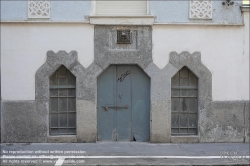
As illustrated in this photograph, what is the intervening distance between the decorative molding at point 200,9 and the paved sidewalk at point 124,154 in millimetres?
3519

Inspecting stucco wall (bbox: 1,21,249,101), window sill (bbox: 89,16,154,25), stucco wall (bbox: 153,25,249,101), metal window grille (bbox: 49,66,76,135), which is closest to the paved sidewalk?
metal window grille (bbox: 49,66,76,135)

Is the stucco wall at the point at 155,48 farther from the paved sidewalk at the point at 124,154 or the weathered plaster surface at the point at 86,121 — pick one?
the paved sidewalk at the point at 124,154

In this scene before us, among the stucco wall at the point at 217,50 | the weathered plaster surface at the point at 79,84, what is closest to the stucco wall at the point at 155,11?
the stucco wall at the point at 217,50

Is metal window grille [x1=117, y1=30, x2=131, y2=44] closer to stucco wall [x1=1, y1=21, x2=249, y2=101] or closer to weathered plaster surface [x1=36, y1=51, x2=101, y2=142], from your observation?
stucco wall [x1=1, y1=21, x2=249, y2=101]

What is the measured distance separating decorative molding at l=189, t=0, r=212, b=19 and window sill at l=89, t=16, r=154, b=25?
1.15 m

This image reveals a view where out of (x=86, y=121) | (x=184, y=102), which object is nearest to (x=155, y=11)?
(x=184, y=102)

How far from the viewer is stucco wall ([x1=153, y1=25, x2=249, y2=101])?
1005cm

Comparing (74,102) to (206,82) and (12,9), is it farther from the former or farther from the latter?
(206,82)

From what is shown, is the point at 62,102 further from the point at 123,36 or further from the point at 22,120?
the point at 123,36

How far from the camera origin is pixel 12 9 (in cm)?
988

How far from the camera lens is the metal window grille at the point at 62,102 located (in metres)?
10.2

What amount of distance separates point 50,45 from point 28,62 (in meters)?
0.76

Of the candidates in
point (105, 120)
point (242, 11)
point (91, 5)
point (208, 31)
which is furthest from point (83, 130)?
point (242, 11)

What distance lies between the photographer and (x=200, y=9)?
1002 cm
